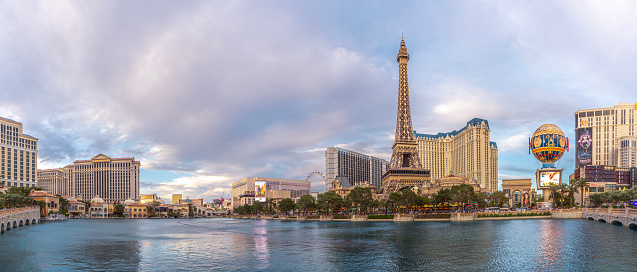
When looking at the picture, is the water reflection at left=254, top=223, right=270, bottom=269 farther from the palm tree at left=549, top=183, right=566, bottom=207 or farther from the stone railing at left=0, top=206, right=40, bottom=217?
the palm tree at left=549, top=183, right=566, bottom=207

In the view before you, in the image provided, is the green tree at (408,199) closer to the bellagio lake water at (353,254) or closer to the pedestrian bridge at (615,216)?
the pedestrian bridge at (615,216)

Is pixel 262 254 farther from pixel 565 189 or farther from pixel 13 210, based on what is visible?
pixel 565 189

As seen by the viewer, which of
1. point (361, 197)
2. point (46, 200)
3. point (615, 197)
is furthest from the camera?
point (46, 200)

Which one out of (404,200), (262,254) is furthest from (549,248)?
(404,200)

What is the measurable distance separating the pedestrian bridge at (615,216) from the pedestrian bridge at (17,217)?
135933mm

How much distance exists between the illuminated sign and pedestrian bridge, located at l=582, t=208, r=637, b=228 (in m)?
36.0

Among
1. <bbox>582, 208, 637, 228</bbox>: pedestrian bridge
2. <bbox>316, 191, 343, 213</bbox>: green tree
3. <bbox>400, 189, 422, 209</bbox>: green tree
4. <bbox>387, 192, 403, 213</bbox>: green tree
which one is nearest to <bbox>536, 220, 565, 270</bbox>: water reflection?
Answer: <bbox>582, 208, 637, 228</bbox>: pedestrian bridge

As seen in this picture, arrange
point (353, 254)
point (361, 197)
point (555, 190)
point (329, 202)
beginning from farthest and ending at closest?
point (329, 202), point (361, 197), point (555, 190), point (353, 254)

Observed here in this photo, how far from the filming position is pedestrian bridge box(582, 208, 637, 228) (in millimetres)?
89500

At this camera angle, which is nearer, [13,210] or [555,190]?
[13,210]

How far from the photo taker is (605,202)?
13350 centimetres

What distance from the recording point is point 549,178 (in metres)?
159

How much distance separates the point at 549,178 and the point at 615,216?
63.1m

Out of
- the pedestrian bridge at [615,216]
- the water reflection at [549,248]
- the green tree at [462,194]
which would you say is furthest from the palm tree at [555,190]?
the water reflection at [549,248]
